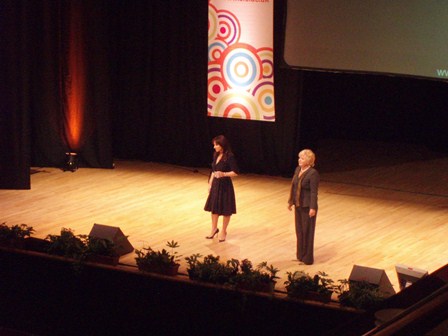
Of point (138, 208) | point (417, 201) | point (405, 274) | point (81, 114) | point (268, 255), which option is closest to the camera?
point (405, 274)

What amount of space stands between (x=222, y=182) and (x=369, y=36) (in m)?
2.76

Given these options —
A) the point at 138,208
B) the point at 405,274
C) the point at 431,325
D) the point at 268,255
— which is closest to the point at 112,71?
the point at 138,208

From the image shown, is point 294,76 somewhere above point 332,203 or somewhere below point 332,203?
above

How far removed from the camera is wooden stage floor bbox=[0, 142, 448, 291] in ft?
28.2

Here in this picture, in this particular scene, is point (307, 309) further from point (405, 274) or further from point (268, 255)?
point (268, 255)

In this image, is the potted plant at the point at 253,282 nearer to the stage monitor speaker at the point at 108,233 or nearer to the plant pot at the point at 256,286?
the plant pot at the point at 256,286

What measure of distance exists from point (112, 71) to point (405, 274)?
28.5 feet

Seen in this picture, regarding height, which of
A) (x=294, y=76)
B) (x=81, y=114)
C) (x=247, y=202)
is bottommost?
(x=247, y=202)

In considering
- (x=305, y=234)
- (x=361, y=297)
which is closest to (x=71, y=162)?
(x=305, y=234)

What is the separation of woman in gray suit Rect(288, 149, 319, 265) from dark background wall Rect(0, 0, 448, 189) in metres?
4.36

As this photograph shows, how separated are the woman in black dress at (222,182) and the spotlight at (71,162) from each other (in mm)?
4563

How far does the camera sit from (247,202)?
11055 millimetres

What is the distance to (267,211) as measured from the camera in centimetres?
1050

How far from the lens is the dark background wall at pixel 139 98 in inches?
487
